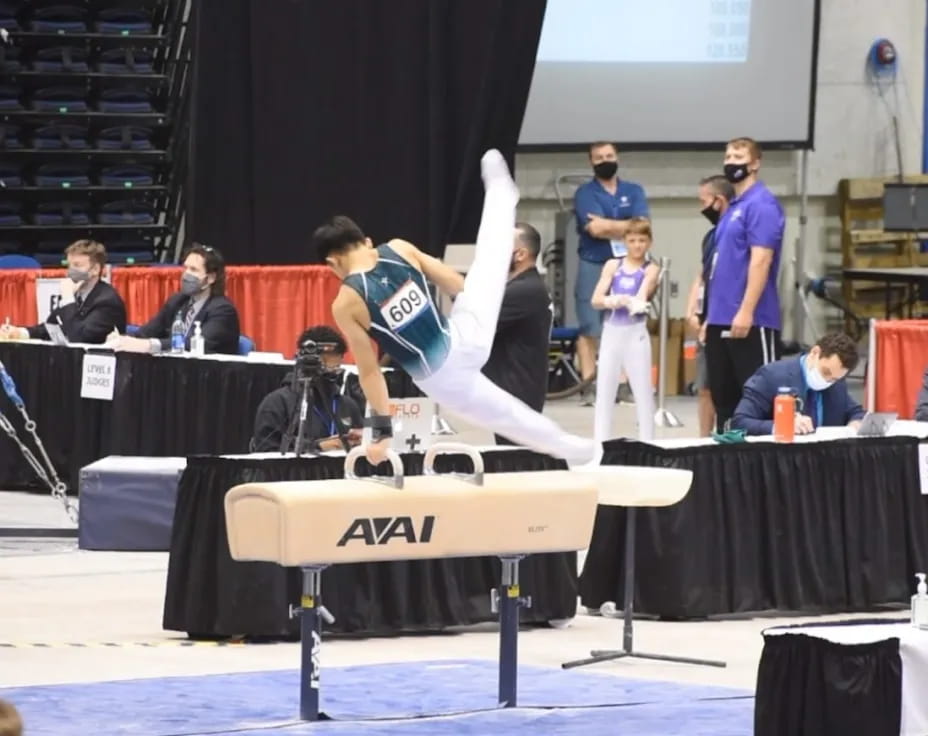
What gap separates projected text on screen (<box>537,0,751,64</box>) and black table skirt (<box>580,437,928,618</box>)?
31.2 feet

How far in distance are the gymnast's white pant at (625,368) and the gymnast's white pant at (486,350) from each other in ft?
15.4

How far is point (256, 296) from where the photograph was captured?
14375 mm

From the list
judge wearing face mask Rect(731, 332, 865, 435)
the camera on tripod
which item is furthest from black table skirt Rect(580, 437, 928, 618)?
the camera on tripod

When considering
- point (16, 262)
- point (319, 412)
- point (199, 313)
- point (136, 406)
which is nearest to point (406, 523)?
point (319, 412)

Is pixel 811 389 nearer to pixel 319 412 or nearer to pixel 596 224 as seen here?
pixel 319 412

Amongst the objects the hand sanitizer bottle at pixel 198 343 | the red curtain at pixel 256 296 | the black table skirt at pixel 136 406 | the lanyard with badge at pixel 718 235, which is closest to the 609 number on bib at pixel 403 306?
the black table skirt at pixel 136 406

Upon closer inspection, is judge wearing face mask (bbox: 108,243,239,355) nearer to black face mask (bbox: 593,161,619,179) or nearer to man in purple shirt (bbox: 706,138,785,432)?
man in purple shirt (bbox: 706,138,785,432)

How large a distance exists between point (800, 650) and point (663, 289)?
34.7 ft

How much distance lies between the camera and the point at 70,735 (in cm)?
630

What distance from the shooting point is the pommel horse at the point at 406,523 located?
6.40 m

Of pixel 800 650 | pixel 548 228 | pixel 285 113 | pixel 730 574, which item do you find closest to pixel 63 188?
pixel 285 113

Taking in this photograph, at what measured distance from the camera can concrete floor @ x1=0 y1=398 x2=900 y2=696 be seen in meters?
7.53

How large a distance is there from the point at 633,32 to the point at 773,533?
32.8 ft

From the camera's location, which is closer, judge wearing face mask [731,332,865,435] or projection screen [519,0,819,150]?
judge wearing face mask [731,332,865,435]
